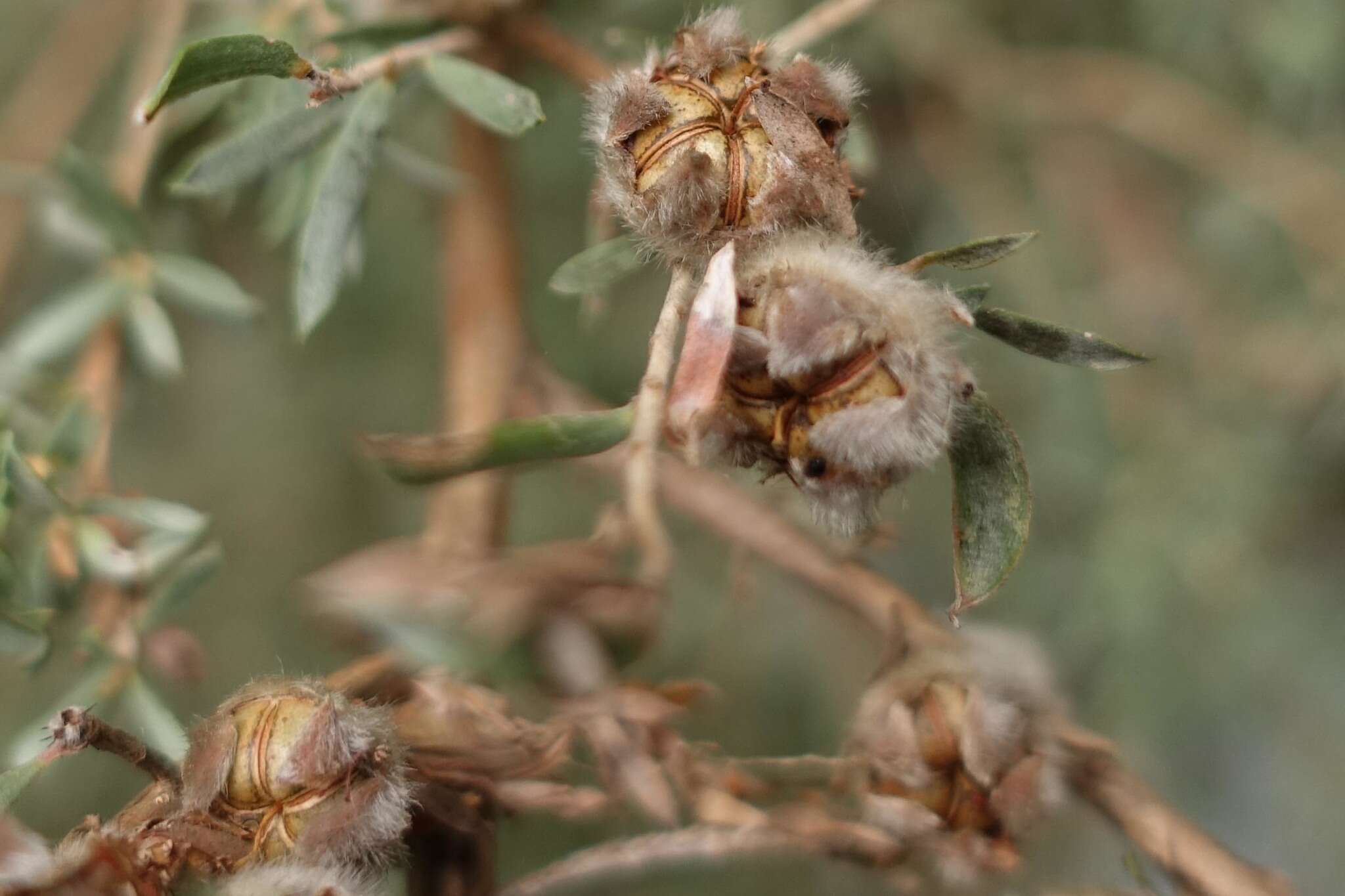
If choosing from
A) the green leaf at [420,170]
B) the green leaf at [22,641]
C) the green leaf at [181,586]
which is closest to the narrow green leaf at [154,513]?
the green leaf at [181,586]

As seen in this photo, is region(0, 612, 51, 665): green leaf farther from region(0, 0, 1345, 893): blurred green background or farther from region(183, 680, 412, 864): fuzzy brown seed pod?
region(0, 0, 1345, 893): blurred green background

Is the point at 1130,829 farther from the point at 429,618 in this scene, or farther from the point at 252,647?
the point at 252,647

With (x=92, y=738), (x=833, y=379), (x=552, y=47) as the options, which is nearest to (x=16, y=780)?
(x=92, y=738)

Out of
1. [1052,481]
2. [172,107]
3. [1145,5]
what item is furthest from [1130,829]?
[1145,5]

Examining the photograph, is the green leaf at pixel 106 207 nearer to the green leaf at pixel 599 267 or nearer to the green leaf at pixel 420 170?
the green leaf at pixel 420 170

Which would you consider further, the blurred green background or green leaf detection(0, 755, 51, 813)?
the blurred green background

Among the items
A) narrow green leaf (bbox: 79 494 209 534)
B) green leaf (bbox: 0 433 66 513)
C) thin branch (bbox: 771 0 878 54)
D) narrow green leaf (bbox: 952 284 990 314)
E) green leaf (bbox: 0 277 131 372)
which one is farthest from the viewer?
green leaf (bbox: 0 277 131 372)

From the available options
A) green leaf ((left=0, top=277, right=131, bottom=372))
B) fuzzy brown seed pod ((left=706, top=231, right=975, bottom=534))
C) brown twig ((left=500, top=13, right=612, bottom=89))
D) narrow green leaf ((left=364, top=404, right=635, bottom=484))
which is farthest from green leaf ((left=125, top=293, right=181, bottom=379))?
fuzzy brown seed pod ((left=706, top=231, right=975, bottom=534))
